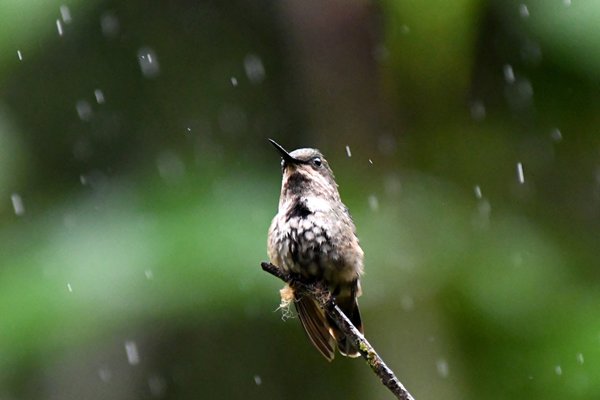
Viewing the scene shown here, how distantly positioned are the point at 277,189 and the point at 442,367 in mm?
1500

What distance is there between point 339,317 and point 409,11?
3.45 m

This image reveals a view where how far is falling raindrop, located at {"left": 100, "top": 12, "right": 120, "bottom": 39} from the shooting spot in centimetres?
914

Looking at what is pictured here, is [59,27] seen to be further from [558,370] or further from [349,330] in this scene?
[349,330]

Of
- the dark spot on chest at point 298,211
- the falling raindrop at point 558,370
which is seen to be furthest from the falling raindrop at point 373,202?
the dark spot on chest at point 298,211

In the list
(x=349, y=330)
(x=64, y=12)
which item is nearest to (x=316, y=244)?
(x=349, y=330)

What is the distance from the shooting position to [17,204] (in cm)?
795

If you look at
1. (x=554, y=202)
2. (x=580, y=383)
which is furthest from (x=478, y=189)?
(x=580, y=383)

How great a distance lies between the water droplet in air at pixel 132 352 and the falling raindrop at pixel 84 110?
A: 203 cm

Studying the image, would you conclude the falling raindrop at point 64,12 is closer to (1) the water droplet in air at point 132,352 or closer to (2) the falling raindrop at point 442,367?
(1) the water droplet in air at point 132,352

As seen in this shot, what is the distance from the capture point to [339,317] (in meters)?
3.04

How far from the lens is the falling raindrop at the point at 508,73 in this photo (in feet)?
26.0

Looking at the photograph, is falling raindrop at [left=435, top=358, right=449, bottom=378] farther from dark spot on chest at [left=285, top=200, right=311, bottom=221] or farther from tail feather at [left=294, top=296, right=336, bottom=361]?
dark spot on chest at [left=285, top=200, right=311, bottom=221]

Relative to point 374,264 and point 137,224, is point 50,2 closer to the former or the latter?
point 137,224

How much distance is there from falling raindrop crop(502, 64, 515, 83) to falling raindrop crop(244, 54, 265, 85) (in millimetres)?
2028
